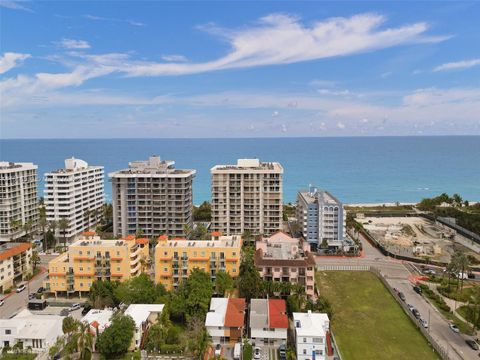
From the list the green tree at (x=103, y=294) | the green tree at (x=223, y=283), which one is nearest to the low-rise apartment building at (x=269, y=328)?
the green tree at (x=223, y=283)

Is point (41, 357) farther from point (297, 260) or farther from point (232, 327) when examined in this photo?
point (297, 260)

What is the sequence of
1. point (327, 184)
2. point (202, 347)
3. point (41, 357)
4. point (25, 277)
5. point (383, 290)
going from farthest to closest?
1. point (327, 184)
2. point (25, 277)
3. point (383, 290)
4. point (41, 357)
5. point (202, 347)

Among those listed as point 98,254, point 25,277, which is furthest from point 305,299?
point 25,277

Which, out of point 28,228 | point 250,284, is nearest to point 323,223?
point 250,284

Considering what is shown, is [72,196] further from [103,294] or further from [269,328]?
[269,328]

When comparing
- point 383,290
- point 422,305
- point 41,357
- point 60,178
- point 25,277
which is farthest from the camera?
point 60,178

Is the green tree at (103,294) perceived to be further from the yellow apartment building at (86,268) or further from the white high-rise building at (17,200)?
the white high-rise building at (17,200)

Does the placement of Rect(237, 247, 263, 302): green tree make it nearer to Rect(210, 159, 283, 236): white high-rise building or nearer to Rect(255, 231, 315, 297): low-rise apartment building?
Rect(255, 231, 315, 297): low-rise apartment building
